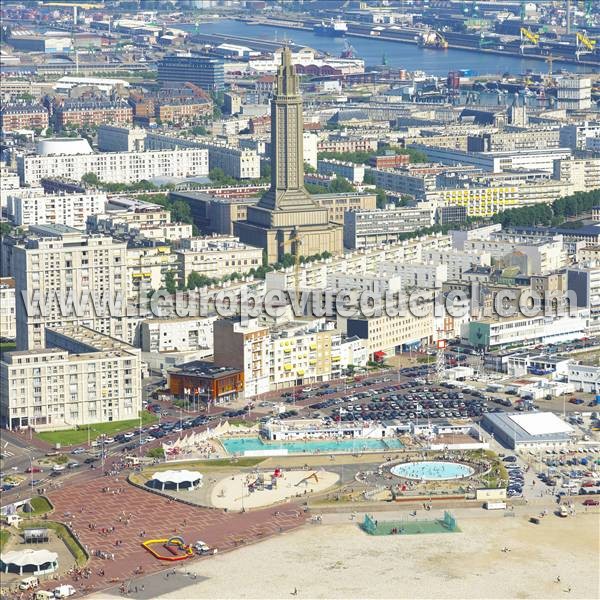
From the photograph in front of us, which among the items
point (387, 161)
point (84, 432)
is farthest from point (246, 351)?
point (387, 161)

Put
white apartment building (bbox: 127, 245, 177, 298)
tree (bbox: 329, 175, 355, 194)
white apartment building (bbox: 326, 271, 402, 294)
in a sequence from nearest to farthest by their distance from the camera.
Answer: white apartment building (bbox: 326, 271, 402, 294) → white apartment building (bbox: 127, 245, 177, 298) → tree (bbox: 329, 175, 355, 194)

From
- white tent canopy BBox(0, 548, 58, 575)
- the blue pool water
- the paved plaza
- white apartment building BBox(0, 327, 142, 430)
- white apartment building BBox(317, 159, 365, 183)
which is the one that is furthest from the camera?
white apartment building BBox(317, 159, 365, 183)

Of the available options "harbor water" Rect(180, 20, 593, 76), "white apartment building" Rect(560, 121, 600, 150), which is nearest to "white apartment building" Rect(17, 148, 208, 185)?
"white apartment building" Rect(560, 121, 600, 150)

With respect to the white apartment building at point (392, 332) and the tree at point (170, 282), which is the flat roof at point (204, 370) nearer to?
the white apartment building at point (392, 332)

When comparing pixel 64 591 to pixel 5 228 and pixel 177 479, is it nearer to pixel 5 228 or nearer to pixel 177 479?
pixel 177 479

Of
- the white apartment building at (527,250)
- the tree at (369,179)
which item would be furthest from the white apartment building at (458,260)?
the tree at (369,179)

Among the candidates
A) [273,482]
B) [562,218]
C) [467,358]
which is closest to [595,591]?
[273,482]

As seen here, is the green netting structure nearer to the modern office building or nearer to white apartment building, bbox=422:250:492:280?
white apartment building, bbox=422:250:492:280
